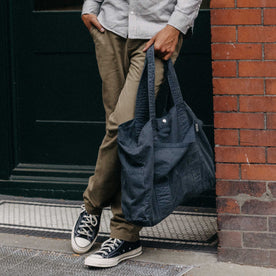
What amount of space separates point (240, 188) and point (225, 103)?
453 millimetres

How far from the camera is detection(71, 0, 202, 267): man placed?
310 centimetres

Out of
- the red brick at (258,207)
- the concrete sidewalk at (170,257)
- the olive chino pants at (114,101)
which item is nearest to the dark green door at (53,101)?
the concrete sidewalk at (170,257)

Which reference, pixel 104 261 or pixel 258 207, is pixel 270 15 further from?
pixel 104 261

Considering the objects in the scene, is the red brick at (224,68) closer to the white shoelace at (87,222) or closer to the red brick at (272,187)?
A: the red brick at (272,187)

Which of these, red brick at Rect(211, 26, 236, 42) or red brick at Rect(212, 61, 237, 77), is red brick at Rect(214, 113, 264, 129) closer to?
red brick at Rect(212, 61, 237, 77)

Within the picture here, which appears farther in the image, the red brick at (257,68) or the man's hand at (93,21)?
the man's hand at (93,21)

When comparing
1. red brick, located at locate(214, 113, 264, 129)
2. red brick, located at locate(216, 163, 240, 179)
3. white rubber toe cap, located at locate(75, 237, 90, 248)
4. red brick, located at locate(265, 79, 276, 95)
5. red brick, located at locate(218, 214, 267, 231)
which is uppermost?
red brick, located at locate(265, 79, 276, 95)

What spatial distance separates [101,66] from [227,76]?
0.71 meters

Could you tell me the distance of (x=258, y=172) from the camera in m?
3.14

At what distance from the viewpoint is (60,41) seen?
450 centimetres

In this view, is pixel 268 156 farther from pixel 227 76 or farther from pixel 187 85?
pixel 187 85

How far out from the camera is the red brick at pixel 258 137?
3.10m

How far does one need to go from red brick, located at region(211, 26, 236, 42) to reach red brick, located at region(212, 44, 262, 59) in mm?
31

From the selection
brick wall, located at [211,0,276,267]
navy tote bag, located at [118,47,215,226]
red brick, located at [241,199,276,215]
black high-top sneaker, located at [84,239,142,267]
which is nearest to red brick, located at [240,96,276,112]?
brick wall, located at [211,0,276,267]
